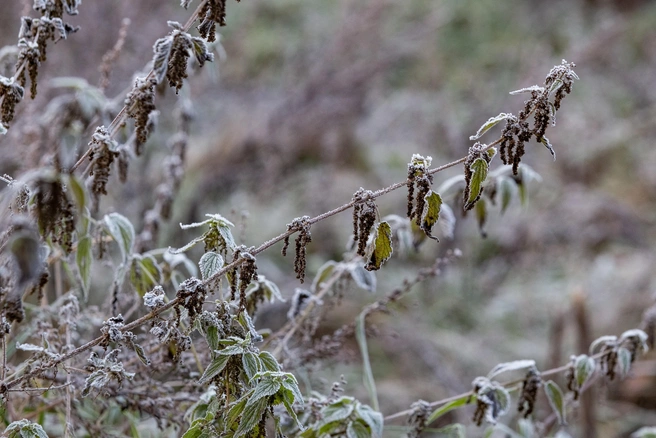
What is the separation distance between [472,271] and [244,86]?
1.62m

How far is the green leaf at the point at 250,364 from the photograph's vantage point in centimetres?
63

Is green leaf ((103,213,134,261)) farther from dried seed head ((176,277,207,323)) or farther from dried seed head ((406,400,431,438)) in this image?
dried seed head ((406,400,431,438))

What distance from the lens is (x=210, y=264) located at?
0.63 meters

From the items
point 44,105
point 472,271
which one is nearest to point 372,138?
point 472,271

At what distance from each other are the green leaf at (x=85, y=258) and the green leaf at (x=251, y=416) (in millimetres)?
251

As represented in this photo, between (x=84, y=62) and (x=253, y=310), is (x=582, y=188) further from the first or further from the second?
(x=253, y=310)

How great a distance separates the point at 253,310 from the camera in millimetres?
836

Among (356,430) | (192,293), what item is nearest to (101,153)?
(192,293)

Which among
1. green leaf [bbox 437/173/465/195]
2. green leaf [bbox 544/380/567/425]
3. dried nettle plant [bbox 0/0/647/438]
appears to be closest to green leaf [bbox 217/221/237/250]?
dried nettle plant [bbox 0/0/647/438]

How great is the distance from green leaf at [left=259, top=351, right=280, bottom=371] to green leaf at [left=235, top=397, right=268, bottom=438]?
0.06 m

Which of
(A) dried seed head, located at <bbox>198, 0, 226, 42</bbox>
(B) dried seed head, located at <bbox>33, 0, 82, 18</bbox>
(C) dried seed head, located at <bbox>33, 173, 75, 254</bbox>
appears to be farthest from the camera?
(B) dried seed head, located at <bbox>33, 0, 82, 18</bbox>

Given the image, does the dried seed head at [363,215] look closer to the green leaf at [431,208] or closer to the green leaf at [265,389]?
the green leaf at [431,208]

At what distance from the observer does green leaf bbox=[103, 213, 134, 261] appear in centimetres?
74

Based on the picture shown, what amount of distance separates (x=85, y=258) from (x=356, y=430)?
371 millimetres
